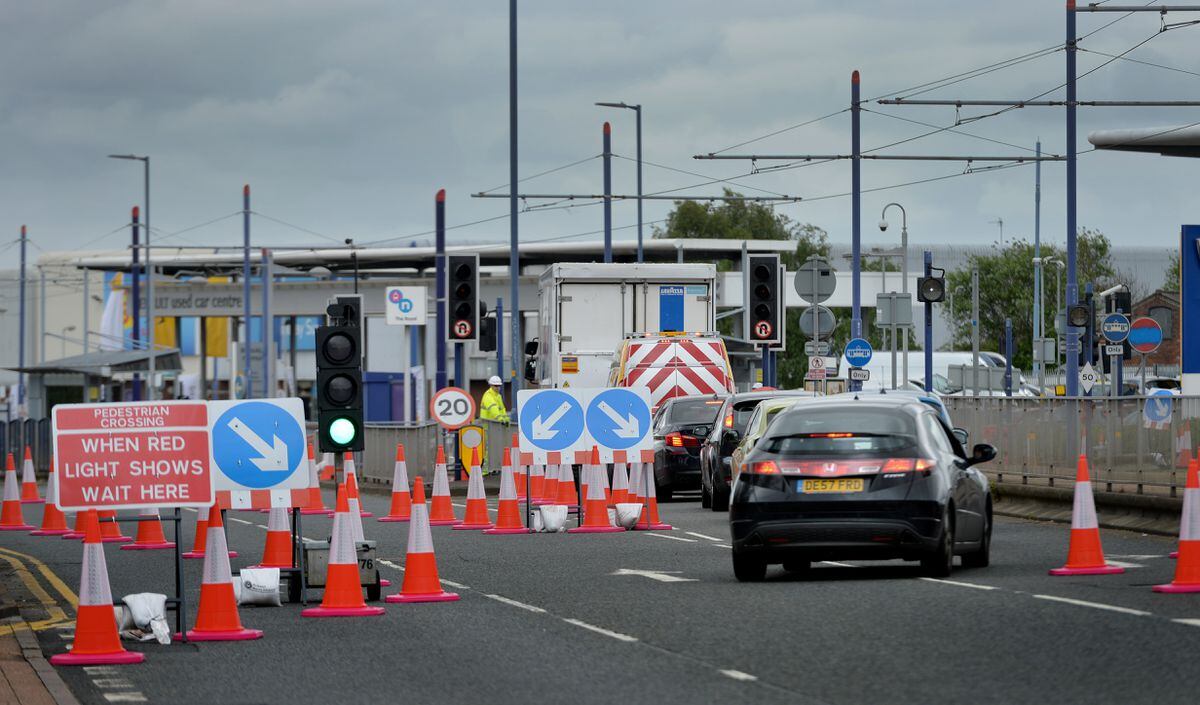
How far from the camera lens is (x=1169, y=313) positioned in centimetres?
10462

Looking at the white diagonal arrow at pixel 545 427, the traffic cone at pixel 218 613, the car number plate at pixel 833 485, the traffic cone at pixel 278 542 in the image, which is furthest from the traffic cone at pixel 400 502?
the traffic cone at pixel 218 613

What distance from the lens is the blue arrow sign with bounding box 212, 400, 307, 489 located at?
14.9 meters

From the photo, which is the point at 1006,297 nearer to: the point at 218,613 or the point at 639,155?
the point at 639,155

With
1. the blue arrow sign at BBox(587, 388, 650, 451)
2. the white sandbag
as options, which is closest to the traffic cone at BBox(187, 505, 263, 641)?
the white sandbag

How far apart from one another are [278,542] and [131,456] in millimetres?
4139

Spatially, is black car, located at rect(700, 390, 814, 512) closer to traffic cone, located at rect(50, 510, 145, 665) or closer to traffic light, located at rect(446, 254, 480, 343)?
traffic light, located at rect(446, 254, 480, 343)

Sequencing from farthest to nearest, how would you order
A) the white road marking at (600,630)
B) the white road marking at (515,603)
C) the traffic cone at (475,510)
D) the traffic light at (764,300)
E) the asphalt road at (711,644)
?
the traffic light at (764,300) < the traffic cone at (475,510) < the white road marking at (515,603) < the white road marking at (600,630) < the asphalt road at (711,644)

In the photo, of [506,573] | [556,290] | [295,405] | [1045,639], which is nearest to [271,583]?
[295,405]

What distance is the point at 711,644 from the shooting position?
1209 centimetres

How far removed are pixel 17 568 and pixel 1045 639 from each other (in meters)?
12.0

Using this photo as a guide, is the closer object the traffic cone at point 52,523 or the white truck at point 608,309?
the traffic cone at point 52,523

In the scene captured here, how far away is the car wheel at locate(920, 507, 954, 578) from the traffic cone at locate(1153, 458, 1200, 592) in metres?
1.87

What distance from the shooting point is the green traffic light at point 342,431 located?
1730 centimetres

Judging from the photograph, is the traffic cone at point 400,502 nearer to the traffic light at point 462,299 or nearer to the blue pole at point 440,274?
the traffic light at point 462,299
